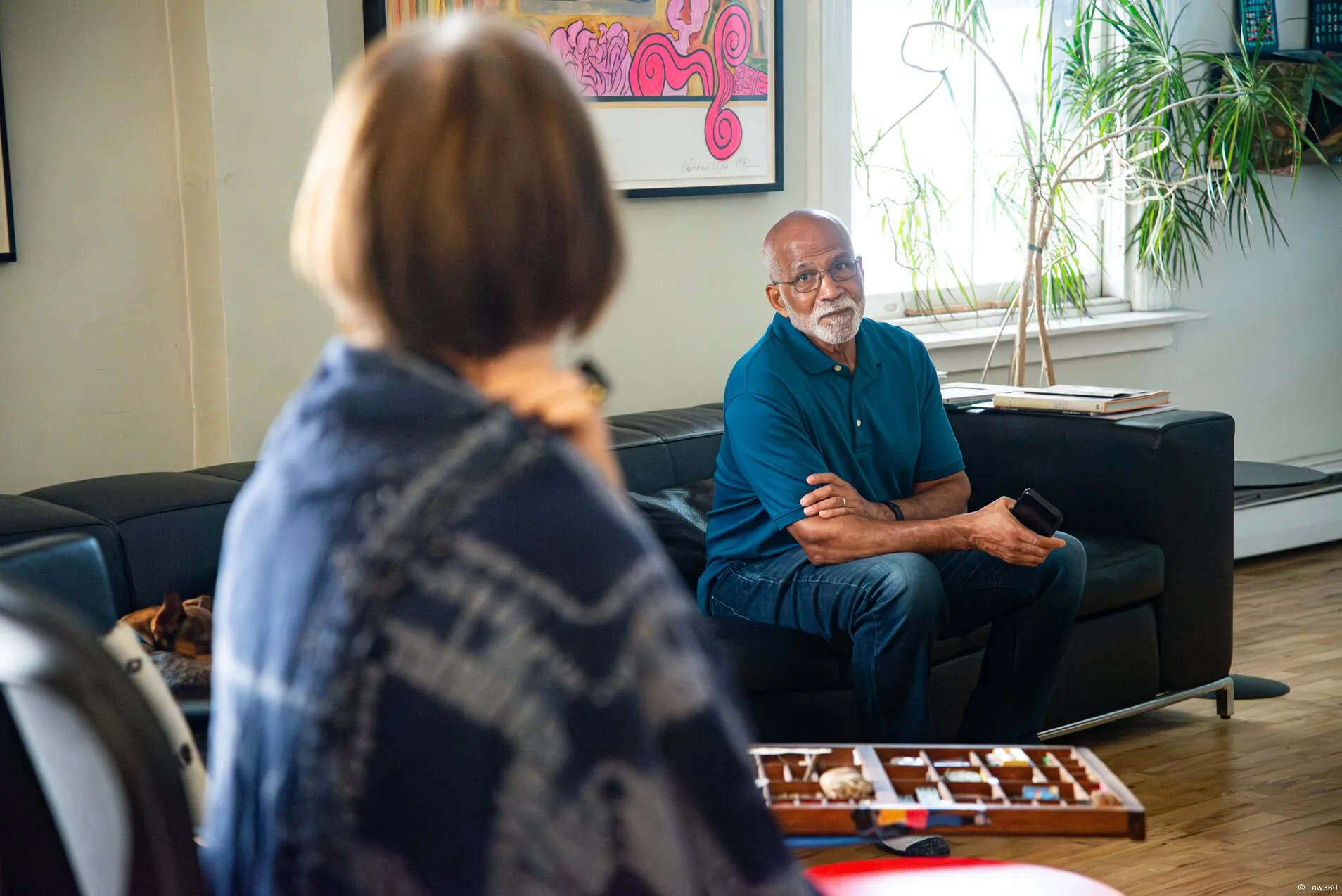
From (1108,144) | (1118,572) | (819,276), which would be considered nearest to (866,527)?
(819,276)

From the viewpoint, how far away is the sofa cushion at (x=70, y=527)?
2.11m

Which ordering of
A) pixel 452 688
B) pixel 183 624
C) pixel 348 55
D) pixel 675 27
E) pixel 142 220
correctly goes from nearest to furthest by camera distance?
pixel 452 688, pixel 183 624, pixel 142 220, pixel 348 55, pixel 675 27

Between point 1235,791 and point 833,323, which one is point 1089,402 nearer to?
point 833,323

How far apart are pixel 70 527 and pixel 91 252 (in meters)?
0.83

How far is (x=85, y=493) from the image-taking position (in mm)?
2316

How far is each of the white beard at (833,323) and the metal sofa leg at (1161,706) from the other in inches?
34.0

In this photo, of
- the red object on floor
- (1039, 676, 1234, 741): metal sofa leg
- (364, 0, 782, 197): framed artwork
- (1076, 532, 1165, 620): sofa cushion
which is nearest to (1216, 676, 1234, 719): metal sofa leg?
(1039, 676, 1234, 741): metal sofa leg

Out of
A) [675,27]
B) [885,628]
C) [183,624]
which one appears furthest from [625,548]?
[675,27]

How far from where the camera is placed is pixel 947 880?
1.28 meters

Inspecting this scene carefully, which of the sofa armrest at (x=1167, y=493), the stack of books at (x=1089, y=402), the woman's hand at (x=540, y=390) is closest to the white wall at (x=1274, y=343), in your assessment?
the stack of books at (x=1089, y=402)

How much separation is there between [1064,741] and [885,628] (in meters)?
0.91

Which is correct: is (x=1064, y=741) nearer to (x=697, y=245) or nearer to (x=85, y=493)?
(x=697, y=245)
